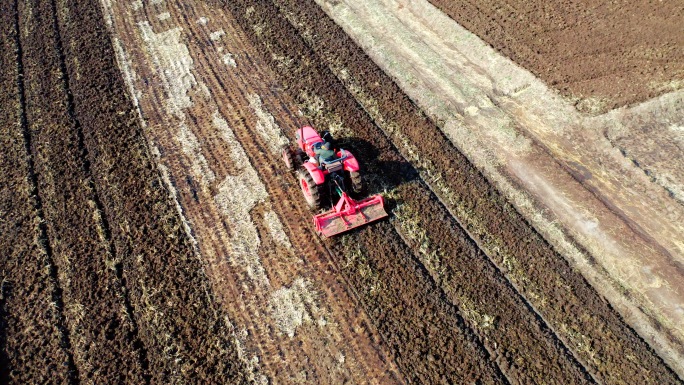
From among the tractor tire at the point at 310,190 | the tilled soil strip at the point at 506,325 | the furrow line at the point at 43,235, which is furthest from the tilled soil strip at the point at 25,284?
the tilled soil strip at the point at 506,325

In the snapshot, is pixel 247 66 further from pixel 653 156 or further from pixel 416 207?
pixel 653 156

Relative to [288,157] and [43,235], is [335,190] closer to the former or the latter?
[288,157]

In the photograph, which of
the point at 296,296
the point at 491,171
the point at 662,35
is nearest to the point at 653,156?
the point at 491,171

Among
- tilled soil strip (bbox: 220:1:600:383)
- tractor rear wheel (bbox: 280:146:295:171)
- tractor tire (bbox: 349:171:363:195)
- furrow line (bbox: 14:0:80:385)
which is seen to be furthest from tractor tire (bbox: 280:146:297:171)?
furrow line (bbox: 14:0:80:385)

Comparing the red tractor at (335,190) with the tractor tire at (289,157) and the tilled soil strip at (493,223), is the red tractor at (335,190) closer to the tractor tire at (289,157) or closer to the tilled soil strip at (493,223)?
the tractor tire at (289,157)

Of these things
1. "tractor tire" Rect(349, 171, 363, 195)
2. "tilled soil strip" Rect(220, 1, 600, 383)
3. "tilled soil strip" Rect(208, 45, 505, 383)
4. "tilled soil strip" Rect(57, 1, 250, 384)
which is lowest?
"tilled soil strip" Rect(220, 1, 600, 383)

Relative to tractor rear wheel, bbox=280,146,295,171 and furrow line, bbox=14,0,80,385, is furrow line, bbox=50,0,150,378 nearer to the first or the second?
furrow line, bbox=14,0,80,385
